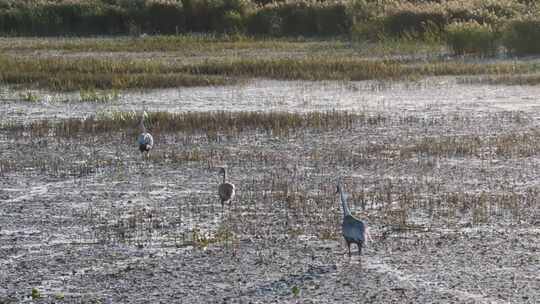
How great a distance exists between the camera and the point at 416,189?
50.1ft

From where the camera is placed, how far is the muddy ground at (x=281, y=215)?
1119 cm

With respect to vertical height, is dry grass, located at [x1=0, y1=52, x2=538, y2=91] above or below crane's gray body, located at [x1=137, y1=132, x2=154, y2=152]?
below

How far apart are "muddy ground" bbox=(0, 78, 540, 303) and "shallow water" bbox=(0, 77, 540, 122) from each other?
134 cm

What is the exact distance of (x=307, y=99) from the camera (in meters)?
25.1

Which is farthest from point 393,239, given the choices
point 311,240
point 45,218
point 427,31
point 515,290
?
point 427,31

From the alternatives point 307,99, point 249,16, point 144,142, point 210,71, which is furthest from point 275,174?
point 249,16

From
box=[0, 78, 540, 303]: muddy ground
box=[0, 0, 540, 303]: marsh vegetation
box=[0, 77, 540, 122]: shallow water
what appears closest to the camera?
box=[0, 78, 540, 303]: muddy ground

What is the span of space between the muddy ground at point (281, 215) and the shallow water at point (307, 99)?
134cm

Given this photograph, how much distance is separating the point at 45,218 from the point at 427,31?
2547cm

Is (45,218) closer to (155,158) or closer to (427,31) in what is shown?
(155,158)

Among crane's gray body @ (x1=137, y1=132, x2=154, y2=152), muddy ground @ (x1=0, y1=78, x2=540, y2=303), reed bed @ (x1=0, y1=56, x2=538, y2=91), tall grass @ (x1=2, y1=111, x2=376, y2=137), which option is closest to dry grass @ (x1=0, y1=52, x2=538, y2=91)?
reed bed @ (x1=0, y1=56, x2=538, y2=91)

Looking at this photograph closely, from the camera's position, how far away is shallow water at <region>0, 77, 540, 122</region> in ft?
76.7

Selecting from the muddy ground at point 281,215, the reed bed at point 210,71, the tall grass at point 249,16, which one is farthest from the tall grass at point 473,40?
the muddy ground at point 281,215

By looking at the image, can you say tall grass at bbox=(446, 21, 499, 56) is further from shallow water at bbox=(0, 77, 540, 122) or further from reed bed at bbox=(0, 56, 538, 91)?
shallow water at bbox=(0, 77, 540, 122)
